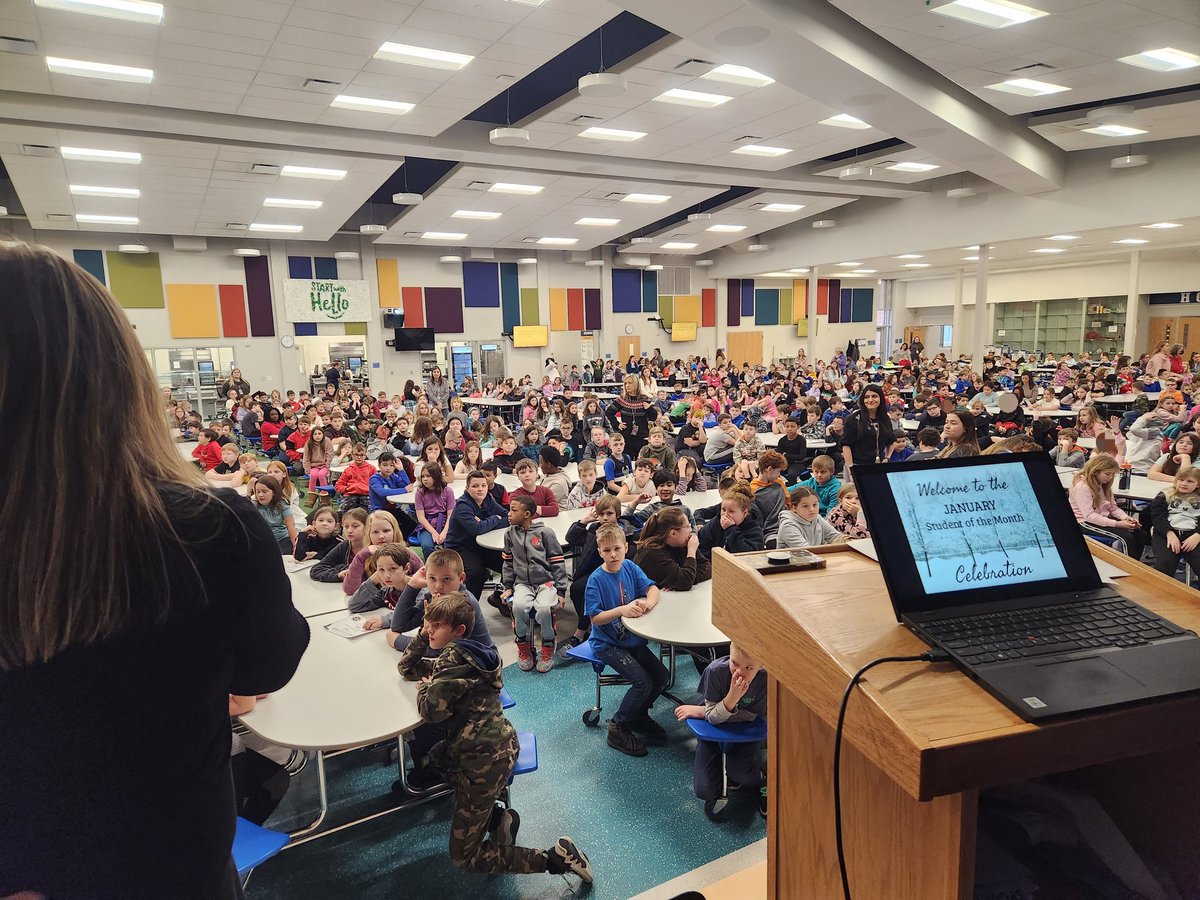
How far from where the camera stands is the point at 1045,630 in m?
1.01

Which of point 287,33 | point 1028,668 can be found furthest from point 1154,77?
point 1028,668

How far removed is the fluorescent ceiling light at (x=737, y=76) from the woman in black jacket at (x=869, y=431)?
3515mm

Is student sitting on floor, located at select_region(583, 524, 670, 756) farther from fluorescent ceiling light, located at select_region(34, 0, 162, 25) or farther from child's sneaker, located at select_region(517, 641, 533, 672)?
fluorescent ceiling light, located at select_region(34, 0, 162, 25)

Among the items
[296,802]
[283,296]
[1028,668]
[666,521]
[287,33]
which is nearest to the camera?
[1028,668]

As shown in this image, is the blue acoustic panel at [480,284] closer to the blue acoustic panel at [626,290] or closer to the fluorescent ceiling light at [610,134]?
the blue acoustic panel at [626,290]

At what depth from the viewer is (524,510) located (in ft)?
15.5

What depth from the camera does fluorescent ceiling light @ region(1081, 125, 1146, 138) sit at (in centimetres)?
938

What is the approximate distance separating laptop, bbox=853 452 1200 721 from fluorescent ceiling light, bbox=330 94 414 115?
809 cm

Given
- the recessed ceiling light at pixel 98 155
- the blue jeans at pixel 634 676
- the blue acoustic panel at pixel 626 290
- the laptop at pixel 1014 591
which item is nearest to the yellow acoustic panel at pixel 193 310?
the recessed ceiling light at pixel 98 155

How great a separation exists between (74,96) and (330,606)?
694cm

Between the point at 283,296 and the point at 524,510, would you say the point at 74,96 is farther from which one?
the point at 283,296

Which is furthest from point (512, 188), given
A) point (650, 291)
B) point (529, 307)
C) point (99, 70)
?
point (650, 291)

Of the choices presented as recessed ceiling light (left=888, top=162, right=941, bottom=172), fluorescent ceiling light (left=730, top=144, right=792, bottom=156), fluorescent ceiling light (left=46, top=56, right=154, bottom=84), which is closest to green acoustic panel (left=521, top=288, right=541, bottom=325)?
fluorescent ceiling light (left=730, top=144, right=792, bottom=156)

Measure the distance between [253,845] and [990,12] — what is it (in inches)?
301
